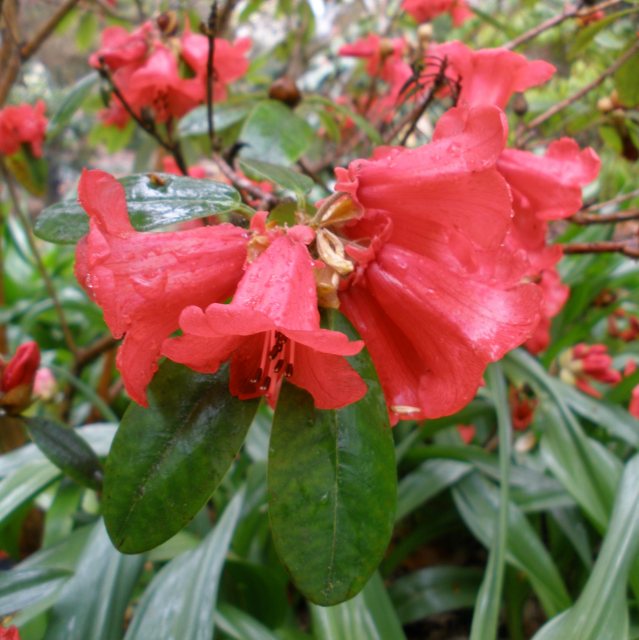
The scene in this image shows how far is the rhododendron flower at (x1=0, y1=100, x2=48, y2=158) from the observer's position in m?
1.01

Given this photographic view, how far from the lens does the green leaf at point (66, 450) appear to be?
53 cm

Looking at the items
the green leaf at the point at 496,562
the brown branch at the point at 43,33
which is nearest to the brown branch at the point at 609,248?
the green leaf at the point at 496,562

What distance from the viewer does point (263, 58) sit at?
143cm

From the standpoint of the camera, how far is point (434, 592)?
86 centimetres

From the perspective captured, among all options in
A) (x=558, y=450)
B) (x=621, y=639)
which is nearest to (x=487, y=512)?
(x=558, y=450)

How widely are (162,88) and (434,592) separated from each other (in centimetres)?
81

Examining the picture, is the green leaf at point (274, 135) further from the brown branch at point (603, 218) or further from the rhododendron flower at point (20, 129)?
the rhododendron flower at point (20, 129)

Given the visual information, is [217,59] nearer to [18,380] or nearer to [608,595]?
[18,380]

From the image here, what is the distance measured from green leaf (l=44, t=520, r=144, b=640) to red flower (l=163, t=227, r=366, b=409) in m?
0.30

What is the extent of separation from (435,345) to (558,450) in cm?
46

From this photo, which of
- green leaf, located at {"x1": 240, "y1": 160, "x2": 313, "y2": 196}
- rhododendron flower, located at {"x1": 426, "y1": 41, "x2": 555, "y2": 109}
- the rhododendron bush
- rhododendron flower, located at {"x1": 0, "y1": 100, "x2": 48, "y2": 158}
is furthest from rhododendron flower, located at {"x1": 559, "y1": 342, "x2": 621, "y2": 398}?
rhododendron flower, located at {"x1": 0, "y1": 100, "x2": 48, "y2": 158}

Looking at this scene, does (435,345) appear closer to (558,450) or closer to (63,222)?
(63,222)

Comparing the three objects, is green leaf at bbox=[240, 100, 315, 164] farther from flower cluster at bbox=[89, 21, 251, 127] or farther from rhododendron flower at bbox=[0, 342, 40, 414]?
rhododendron flower at bbox=[0, 342, 40, 414]

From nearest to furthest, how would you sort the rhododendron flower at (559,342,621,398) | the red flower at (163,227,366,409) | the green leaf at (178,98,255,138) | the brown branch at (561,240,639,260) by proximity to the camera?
the red flower at (163,227,366,409), the brown branch at (561,240,639,260), the green leaf at (178,98,255,138), the rhododendron flower at (559,342,621,398)
